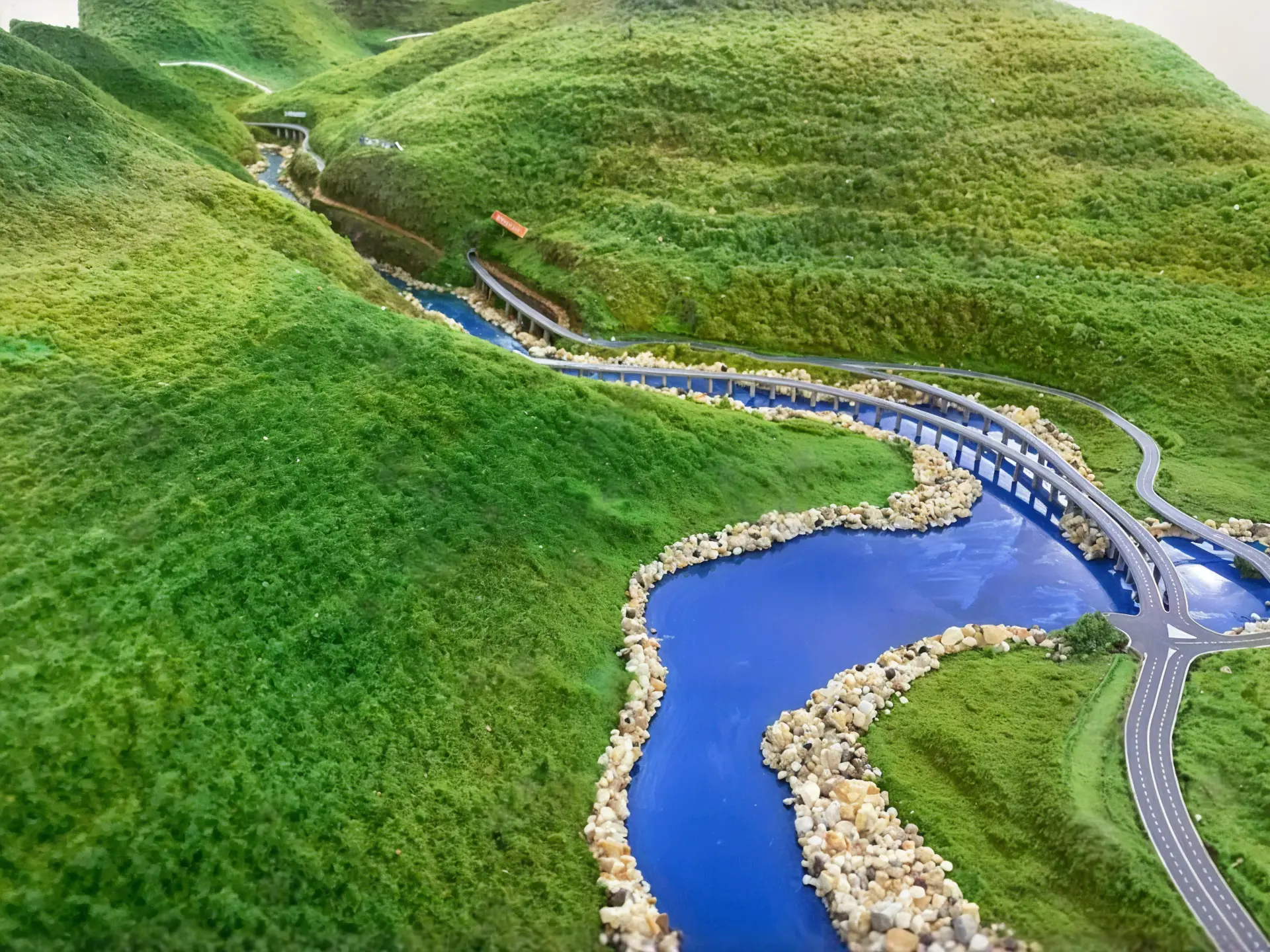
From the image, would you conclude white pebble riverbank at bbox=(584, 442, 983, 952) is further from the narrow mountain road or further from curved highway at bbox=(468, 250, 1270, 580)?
the narrow mountain road

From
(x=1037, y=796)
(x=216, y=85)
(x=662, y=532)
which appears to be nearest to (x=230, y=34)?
(x=216, y=85)

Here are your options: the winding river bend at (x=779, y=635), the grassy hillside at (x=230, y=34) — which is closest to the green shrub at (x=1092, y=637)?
the winding river bend at (x=779, y=635)

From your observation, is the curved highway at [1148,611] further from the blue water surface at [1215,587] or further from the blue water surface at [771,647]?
the blue water surface at [771,647]

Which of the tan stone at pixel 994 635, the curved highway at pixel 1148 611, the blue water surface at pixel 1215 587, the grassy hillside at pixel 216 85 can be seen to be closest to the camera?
the curved highway at pixel 1148 611

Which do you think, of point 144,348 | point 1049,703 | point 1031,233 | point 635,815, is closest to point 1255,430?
point 1031,233

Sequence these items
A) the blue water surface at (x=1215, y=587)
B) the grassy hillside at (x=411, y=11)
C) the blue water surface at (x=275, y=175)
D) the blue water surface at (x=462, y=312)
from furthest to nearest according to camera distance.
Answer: the grassy hillside at (x=411, y=11) < the blue water surface at (x=275, y=175) < the blue water surface at (x=462, y=312) < the blue water surface at (x=1215, y=587)
